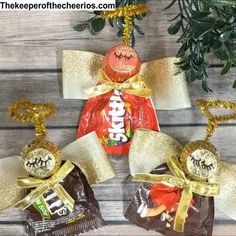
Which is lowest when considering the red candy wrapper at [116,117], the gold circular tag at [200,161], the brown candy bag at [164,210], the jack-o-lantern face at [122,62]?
the brown candy bag at [164,210]

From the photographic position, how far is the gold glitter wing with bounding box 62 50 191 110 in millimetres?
918

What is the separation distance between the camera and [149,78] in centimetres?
94

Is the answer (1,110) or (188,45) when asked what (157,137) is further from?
(1,110)

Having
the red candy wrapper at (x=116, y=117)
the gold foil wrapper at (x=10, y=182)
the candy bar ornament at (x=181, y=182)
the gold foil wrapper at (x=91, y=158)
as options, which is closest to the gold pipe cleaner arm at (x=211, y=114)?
the candy bar ornament at (x=181, y=182)

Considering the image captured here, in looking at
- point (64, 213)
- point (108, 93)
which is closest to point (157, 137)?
point (108, 93)

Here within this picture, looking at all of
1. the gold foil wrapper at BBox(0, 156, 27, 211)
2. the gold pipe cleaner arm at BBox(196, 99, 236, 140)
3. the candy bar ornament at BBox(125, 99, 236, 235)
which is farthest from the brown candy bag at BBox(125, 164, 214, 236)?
the gold foil wrapper at BBox(0, 156, 27, 211)

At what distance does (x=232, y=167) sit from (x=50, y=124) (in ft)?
1.26

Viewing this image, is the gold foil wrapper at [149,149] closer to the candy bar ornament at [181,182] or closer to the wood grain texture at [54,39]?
the candy bar ornament at [181,182]

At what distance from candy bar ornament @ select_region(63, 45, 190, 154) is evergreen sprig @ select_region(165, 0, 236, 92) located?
57 millimetres

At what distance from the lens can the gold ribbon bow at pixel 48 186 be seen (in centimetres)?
87

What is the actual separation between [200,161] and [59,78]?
1.11ft

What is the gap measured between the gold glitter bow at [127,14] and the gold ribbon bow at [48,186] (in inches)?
10.7

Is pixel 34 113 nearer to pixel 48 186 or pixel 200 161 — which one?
pixel 48 186

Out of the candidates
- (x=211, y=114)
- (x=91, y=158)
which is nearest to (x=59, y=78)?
(x=91, y=158)
